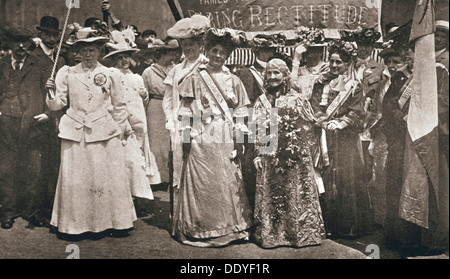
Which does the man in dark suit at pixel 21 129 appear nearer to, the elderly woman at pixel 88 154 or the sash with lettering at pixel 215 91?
the elderly woman at pixel 88 154

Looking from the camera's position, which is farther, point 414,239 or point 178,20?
point 178,20

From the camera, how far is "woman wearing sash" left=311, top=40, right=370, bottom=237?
485 cm

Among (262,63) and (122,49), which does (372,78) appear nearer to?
(262,63)

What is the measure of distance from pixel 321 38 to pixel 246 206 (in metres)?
2.02

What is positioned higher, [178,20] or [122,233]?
[178,20]

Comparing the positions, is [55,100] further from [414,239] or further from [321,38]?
[414,239]

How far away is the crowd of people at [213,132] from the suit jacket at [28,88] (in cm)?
2

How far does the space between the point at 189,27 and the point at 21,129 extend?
7.63 ft

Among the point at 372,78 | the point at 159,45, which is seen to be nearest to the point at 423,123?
the point at 372,78

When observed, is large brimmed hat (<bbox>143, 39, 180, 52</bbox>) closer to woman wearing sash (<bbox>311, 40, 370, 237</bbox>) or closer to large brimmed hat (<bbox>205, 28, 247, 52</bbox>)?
large brimmed hat (<bbox>205, 28, 247, 52</bbox>)

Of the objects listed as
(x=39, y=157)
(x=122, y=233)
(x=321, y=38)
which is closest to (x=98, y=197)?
(x=122, y=233)

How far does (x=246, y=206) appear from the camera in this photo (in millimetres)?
4715

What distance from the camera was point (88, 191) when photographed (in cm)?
478
